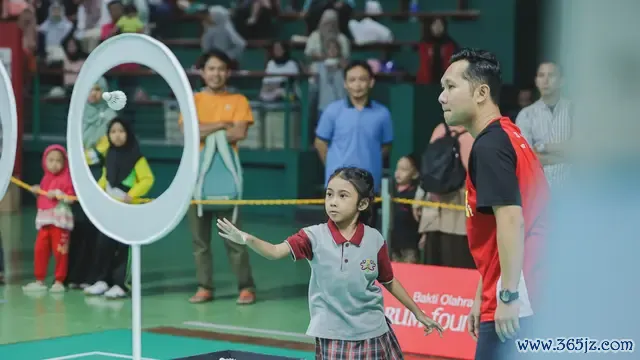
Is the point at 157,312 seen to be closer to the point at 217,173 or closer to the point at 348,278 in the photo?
the point at 217,173

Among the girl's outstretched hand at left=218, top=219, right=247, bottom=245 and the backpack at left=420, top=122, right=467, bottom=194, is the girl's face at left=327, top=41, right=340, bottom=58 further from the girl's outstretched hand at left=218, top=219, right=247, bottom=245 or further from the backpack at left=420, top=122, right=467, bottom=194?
the girl's outstretched hand at left=218, top=219, right=247, bottom=245

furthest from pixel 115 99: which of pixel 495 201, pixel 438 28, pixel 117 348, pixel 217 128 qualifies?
pixel 438 28

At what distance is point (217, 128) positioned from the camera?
9.81 metres

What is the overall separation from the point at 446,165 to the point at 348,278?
397 centimetres

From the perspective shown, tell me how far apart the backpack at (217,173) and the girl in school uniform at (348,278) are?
15.4 feet

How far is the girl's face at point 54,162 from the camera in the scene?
10.8m

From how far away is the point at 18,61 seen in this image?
60.0ft

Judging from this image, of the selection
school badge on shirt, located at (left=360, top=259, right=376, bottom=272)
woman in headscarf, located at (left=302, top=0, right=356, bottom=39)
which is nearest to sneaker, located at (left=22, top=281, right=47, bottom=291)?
school badge on shirt, located at (left=360, top=259, right=376, bottom=272)

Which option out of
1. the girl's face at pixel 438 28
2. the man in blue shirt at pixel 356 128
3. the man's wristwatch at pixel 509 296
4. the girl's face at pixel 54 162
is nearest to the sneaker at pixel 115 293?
the girl's face at pixel 54 162

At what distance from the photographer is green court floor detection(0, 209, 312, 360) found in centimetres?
811

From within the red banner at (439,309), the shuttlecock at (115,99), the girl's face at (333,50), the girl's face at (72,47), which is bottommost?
the red banner at (439,309)

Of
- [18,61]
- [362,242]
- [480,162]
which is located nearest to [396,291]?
[362,242]

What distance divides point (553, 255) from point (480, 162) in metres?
2.32

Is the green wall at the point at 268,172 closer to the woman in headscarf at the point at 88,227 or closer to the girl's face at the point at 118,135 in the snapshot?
the woman in headscarf at the point at 88,227
